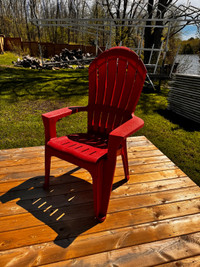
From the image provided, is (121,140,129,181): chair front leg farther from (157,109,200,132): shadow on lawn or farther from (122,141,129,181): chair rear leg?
(157,109,200,132): shadow on lawn

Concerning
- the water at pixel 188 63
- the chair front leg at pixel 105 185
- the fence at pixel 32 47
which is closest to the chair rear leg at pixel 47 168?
the chair front leg at pixel 105 185

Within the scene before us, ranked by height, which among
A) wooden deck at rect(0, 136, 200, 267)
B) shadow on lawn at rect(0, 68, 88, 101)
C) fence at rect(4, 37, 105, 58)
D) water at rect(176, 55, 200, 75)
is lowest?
wooden deck at rect(0, 136, 200, 267)

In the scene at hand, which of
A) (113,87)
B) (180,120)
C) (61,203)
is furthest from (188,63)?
(61,203)

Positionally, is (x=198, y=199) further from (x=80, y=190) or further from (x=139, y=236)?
(x=80, y=190)

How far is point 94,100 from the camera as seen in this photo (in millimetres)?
1929

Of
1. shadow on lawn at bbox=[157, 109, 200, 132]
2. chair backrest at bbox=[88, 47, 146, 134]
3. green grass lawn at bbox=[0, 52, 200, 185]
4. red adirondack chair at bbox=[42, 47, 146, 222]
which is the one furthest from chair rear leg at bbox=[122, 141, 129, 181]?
shadow on lawn at bbox=[157, 109, 200, 132]

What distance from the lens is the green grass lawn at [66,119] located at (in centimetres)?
271

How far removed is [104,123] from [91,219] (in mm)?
921

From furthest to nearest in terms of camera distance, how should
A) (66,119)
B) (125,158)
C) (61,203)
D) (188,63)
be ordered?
(188,63)
(66,119)
(125,158)
(61,203)

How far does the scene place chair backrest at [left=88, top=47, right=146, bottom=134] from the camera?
65.9 inches

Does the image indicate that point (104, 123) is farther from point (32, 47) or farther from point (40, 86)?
point (32, 47)

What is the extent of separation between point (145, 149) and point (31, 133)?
1816mm

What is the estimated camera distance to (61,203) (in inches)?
58.9

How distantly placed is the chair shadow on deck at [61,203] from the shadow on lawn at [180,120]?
2.45 metres
